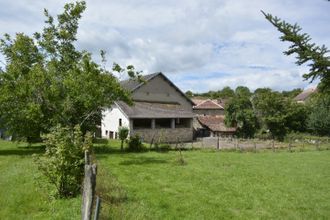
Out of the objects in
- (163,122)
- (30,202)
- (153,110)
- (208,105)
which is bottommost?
(30,202)

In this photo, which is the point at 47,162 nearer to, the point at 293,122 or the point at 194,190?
the point at 194,190

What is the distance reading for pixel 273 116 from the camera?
160 feet

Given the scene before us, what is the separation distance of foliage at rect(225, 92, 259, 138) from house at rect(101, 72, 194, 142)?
673cm

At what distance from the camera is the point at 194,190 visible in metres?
12.7

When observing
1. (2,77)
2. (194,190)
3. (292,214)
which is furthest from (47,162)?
(2,77)

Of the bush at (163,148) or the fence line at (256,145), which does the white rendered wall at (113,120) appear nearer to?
the fence line at (256,145)

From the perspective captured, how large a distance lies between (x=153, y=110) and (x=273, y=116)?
18.6m

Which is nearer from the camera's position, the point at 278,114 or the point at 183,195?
the point at 183,195

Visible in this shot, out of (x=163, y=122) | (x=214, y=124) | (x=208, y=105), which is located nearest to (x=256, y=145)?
(x=163, y=122)

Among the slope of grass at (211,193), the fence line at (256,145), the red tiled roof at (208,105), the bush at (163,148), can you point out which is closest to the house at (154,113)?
the fence line at (256,145)

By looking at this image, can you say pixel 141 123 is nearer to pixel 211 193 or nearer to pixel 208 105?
pixel 208 105

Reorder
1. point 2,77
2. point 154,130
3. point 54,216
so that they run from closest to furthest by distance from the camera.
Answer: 1. point 54,216
2. point 2,77
3. point 154,130

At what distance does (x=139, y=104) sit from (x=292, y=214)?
33892 mm

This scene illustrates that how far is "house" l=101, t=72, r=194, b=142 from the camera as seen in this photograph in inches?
1571
